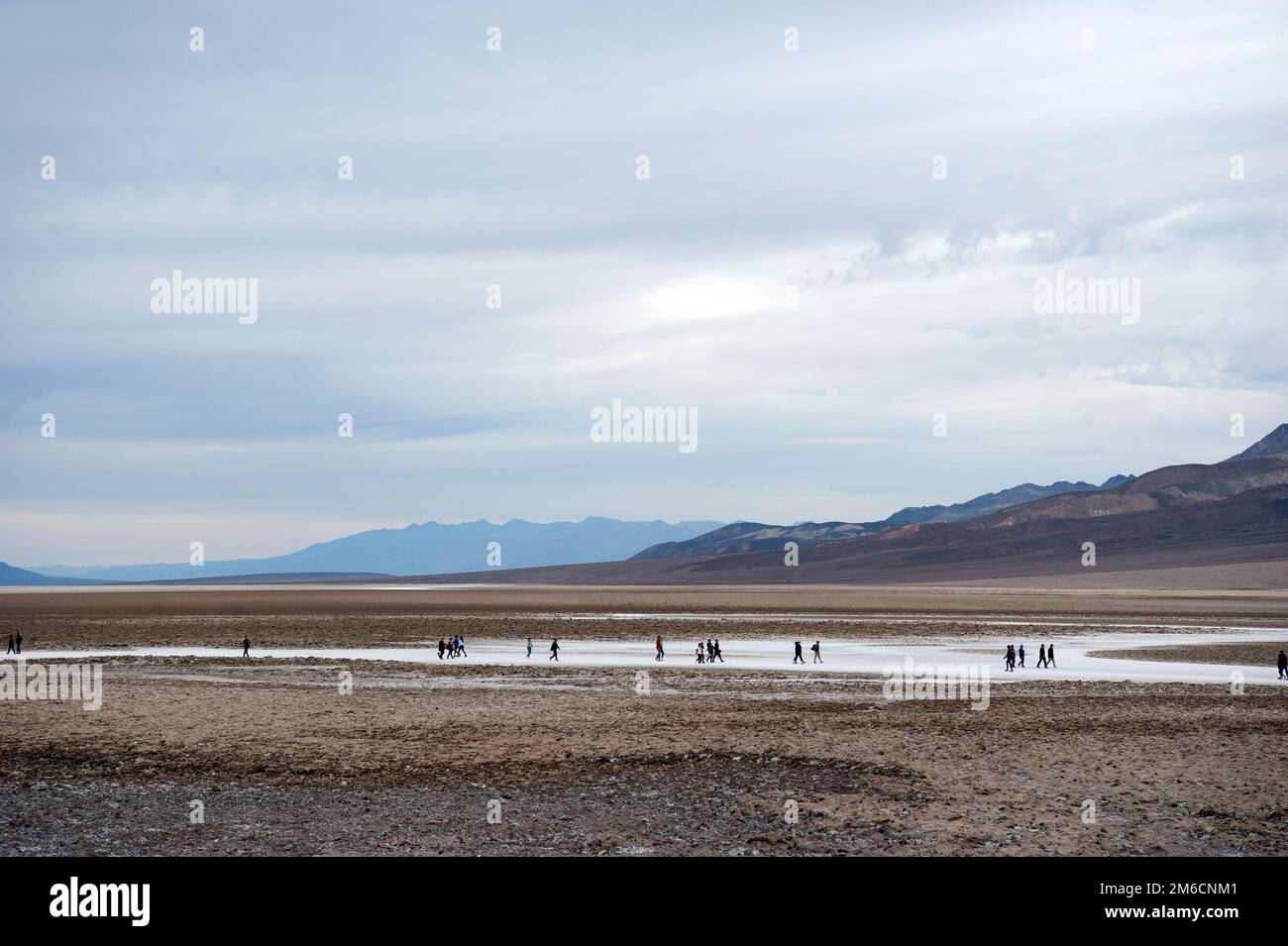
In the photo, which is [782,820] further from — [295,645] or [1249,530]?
[1249,530]

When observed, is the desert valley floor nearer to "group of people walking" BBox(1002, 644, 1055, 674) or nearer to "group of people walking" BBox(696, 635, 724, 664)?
"group of people walking" BBox(1002, 644, 1055, 674)

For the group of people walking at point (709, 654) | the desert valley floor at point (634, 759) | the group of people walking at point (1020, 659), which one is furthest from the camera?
the group of people walking at point (709, 654)

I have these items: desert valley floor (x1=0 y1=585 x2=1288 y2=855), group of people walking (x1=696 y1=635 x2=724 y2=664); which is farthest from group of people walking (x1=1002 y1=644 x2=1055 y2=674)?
group of people walking (x1=696 y1=635 x2=724 y2=664)

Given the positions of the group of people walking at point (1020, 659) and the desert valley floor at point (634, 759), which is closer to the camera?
the desert valley floor at point (634, 759)

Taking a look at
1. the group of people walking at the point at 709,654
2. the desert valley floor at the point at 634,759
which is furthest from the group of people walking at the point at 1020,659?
the group of people walking at the point at 709,654

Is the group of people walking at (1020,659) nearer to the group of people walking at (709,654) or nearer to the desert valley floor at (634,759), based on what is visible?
the desert valley floor at (634,759)

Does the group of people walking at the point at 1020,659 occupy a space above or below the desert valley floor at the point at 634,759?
below

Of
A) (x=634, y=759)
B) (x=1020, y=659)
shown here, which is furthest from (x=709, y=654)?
(x=634, y=759)

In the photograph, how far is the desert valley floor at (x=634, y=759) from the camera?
1365cm

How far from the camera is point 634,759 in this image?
1852 cm

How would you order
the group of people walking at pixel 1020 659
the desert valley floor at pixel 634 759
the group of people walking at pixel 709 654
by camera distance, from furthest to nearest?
the group of people walking at pixel 709 654 → the group of people walking at pixel 1020 659 → the desert valley floor at pixel 634 759

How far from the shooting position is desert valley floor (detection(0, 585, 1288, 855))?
44.8 ft

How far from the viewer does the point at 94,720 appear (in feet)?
73.4

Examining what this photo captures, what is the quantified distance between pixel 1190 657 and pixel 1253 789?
2561 cm
